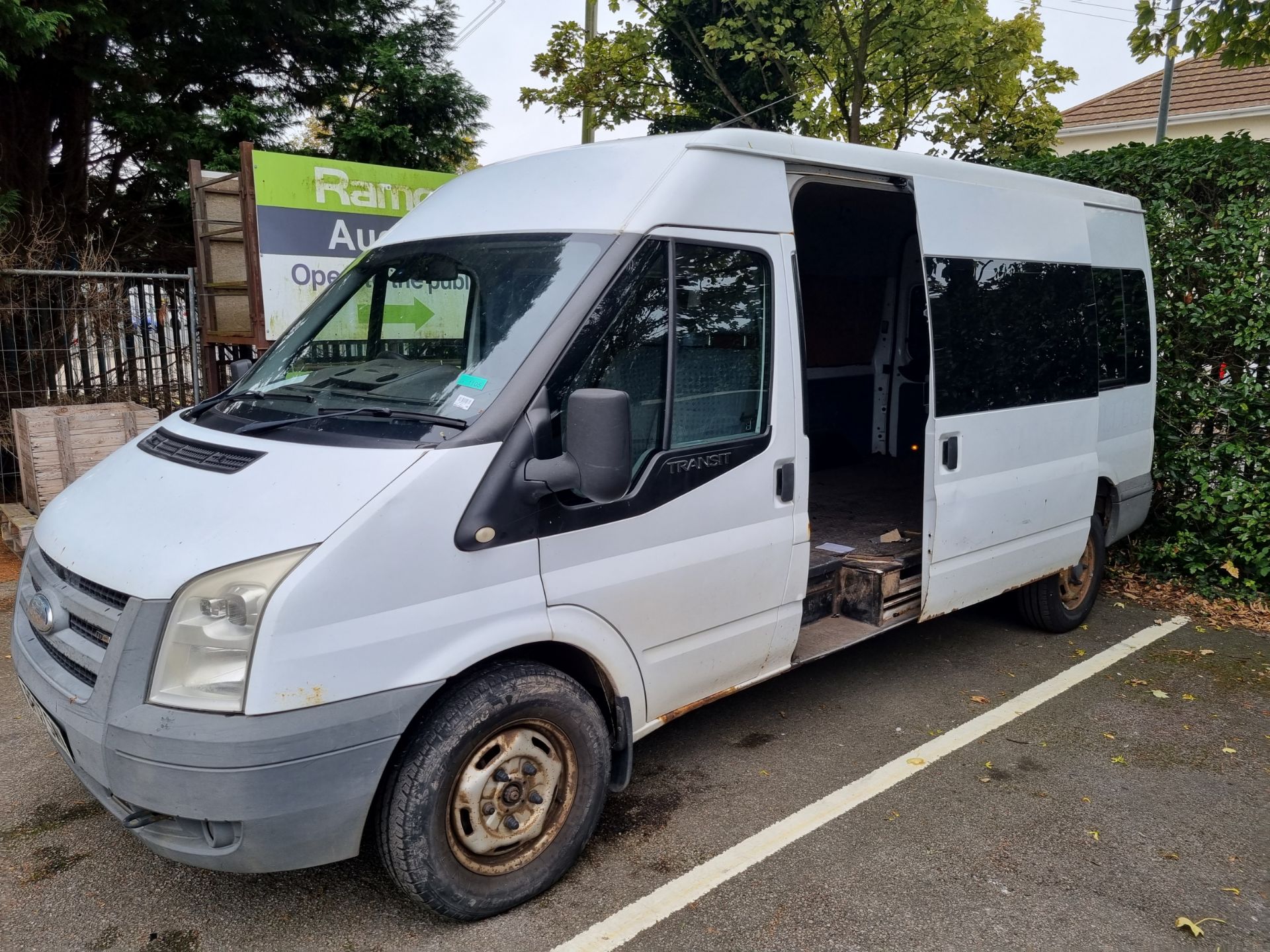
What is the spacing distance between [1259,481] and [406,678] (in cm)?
610

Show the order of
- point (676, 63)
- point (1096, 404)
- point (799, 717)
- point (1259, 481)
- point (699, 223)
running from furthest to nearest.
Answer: point (676, 63) < point (1259, 481) < point (1096, 404) < point (799, 717) < point (699, 223)

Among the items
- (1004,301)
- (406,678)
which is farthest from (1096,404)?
(406,678)

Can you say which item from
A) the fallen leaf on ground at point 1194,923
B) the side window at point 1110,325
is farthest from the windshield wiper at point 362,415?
the side window at point 1110,325

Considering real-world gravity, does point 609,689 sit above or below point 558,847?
above

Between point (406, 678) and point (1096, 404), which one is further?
point (1096, 404)

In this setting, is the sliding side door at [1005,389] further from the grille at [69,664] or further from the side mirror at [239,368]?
the grille at [69,664]

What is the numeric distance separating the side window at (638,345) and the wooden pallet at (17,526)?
4.64m

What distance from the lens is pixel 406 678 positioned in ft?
8.93

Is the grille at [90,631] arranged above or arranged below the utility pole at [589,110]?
below

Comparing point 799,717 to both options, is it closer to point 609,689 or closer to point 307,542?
point 609,689

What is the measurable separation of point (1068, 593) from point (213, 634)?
5.08 metres

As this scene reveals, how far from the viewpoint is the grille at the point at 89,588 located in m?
2.69

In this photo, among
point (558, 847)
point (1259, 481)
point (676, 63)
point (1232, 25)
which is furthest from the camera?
point (676, 63)

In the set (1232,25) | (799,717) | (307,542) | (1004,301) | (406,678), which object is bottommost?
(799,717)
